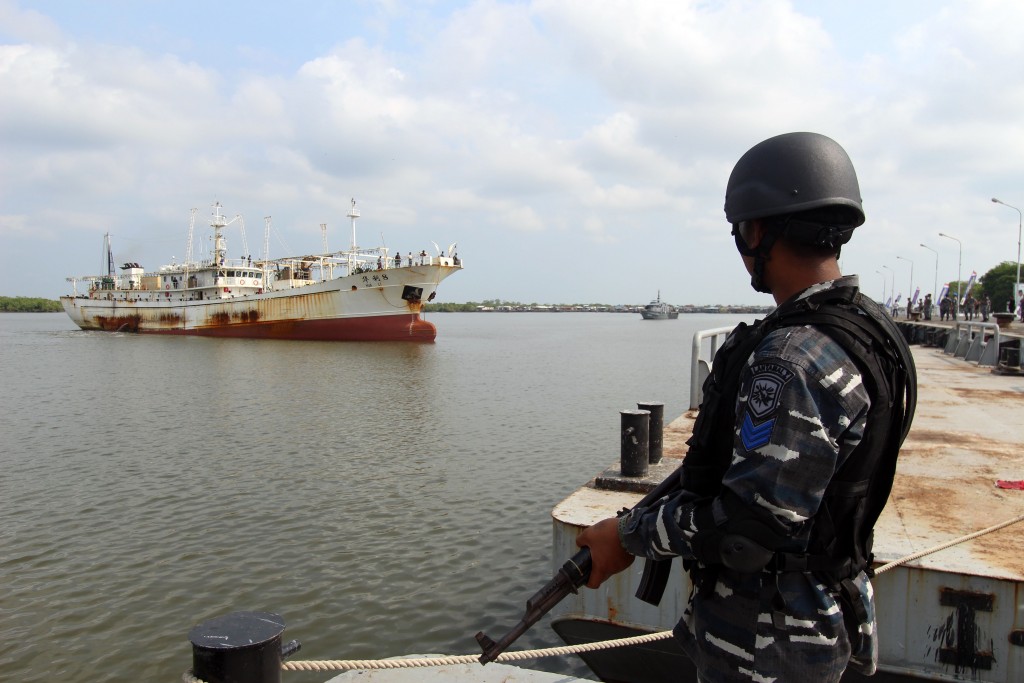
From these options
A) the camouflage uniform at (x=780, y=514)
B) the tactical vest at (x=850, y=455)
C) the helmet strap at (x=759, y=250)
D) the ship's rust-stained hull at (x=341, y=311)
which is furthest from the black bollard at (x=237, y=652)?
the ship's rust-stained hull at (x=341, y=311)

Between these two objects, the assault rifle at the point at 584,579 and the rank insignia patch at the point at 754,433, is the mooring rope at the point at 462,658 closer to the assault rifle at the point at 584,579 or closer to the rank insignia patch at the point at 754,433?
the assault rifle at the point at 584,579

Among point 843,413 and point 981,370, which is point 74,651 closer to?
point 843,413

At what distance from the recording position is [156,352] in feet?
130

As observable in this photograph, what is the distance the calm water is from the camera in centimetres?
646

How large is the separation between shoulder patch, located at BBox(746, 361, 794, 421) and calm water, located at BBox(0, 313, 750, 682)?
488 cm

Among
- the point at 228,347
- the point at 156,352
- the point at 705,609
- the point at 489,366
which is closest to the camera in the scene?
the point at 705,609

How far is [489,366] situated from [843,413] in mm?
32327

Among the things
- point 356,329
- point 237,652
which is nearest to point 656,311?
point 356,329

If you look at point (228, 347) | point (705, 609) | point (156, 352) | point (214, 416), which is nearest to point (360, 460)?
point (214, 416)

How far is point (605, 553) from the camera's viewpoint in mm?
2037

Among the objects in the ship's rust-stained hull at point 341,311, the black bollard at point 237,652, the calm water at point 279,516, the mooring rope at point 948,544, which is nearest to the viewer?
the black bollard at point 237,652

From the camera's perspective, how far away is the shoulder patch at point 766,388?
168 centimetres

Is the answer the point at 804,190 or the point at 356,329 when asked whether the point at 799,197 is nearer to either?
the point at 804,190

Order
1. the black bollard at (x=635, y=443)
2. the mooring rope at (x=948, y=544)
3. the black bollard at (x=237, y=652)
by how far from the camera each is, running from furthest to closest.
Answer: the black bollard at (x=635, y=443)
the mooring rope at (x=948, y=544)
the black bollard at (x=237, y=652)
